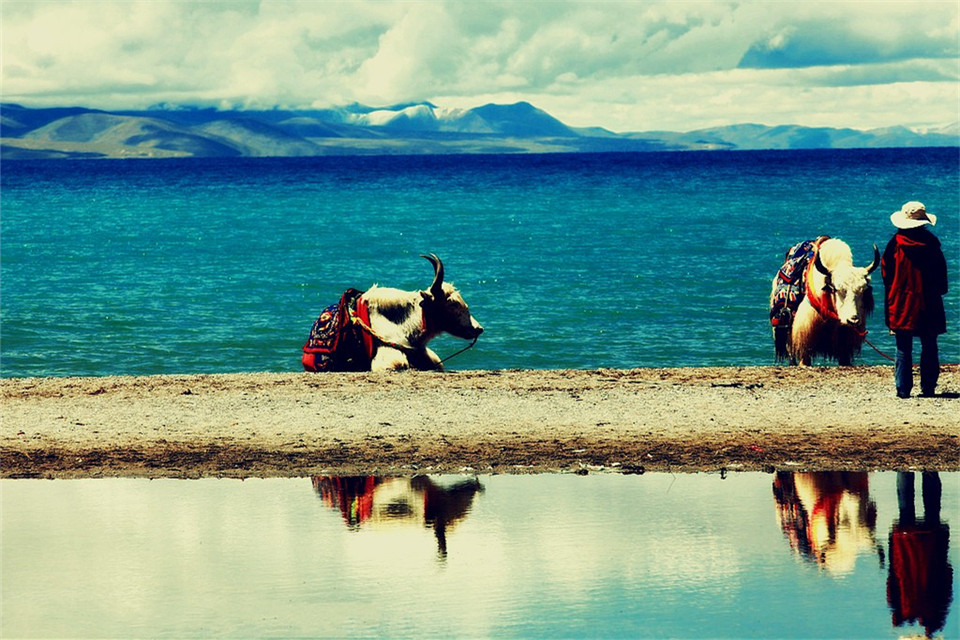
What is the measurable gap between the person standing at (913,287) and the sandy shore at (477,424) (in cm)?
36

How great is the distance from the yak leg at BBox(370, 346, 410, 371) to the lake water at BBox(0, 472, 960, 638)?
4.32 meters

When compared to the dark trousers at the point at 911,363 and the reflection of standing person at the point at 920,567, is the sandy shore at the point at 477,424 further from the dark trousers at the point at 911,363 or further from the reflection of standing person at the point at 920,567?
the reflection of standing person at the point at 920,567

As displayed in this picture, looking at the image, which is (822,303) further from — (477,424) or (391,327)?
(477,424)

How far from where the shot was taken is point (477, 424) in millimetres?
9242

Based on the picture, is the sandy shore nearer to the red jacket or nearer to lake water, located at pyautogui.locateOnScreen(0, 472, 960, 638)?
lake water, located at pyautogui.locateOnScreen(0, 472, 960, 638)

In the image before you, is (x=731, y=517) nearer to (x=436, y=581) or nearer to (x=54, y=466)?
(x=436, y=581)

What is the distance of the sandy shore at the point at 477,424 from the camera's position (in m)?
8.13

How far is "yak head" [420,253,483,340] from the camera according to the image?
12.3 meters

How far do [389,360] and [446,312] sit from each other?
2.33 ft

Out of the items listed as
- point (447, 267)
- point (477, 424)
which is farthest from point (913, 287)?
point (447, 267)

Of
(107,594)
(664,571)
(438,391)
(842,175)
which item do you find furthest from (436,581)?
(842,175)

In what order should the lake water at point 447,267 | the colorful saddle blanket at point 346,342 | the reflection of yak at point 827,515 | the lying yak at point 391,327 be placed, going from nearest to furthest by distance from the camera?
the reflection of yak at point 827,515 < the lying yak at point 391,327 < the colorful saddle blanket at point 346,342 < the lake water at point 447,267

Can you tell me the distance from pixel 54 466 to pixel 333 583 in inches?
126

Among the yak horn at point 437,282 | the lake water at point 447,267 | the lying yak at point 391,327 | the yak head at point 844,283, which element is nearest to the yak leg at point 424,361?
the lying yak at point 391,327
